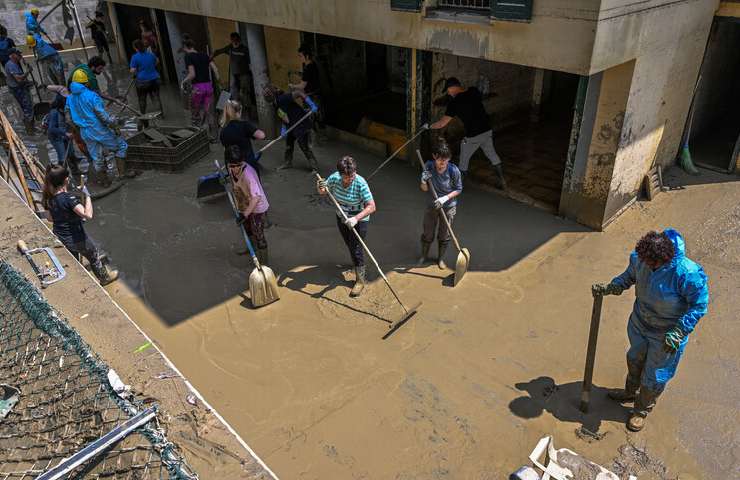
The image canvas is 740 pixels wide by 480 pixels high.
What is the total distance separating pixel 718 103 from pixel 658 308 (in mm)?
8167

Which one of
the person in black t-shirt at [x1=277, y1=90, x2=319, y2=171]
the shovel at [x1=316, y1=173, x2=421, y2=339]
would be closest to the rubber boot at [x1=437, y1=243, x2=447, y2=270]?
the shovel at [x1=316, y1=173, x2=421, y2=339]

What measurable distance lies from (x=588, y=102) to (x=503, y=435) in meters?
4.60

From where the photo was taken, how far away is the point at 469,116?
8.05 metres

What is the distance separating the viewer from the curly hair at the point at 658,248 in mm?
3826

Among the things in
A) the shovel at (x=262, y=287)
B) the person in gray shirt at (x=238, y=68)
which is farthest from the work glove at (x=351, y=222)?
the person in gray shirt at (x=238, y=68)

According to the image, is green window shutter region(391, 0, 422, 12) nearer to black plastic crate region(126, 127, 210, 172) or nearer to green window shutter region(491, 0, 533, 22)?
green window shutter region(491, 0, 533, 22)

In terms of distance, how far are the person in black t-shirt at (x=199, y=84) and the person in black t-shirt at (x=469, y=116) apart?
5.85 m

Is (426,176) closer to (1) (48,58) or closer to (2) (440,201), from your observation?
(2) (440,201)

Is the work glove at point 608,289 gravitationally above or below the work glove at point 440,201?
above

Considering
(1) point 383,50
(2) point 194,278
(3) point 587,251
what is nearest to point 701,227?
(3) point 587,251

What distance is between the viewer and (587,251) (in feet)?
23.1

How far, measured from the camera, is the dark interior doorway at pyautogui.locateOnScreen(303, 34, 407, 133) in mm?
12398

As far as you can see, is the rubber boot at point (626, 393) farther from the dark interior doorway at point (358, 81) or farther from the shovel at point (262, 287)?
the dark interior doorway at point (358, 81)

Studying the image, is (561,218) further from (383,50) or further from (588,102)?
(383,50)
